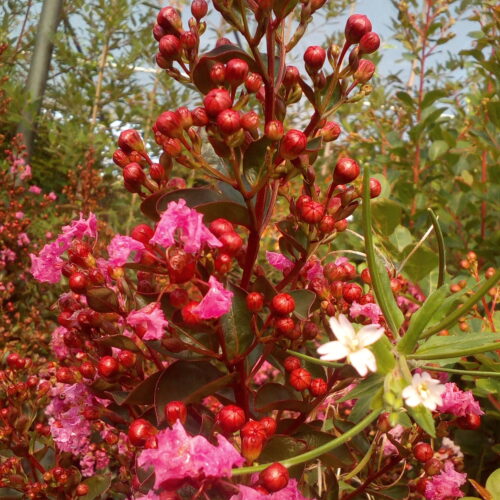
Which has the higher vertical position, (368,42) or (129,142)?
(368,42)

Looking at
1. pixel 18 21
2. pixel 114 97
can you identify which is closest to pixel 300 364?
pixel 114 97

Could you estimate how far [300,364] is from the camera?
0.68 m

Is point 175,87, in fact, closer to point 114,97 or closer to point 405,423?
point 114,97

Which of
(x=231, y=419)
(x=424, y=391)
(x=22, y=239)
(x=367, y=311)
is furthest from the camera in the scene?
(x=22, y=239)

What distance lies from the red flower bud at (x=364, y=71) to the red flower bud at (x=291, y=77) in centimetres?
8

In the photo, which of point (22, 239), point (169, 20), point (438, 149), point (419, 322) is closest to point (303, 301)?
point (419, 322)

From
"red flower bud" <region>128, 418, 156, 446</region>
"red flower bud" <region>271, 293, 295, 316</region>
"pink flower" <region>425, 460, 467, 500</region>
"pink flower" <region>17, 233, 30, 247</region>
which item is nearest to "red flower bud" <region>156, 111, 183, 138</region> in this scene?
"red flower bud" <region>271, 293, 295, 316</region>

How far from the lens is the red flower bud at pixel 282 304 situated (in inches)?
22.2

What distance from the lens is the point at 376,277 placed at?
47 cm

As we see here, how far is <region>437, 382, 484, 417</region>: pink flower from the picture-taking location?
2.04 feet

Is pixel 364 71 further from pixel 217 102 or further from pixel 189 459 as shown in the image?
pixel 189 459

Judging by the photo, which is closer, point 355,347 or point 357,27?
A: point 355,347

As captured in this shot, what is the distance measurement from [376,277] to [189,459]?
0.77ft

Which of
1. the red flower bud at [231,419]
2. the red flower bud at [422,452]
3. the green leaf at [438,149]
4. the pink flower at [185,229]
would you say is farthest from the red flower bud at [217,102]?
the green leaf at [438,149]
